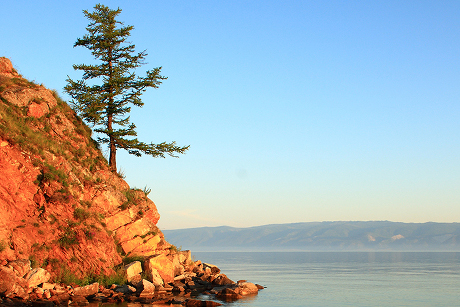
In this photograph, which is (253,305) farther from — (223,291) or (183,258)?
(183,258)

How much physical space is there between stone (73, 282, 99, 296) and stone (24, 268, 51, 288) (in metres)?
1.91

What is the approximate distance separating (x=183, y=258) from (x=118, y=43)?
21204mm

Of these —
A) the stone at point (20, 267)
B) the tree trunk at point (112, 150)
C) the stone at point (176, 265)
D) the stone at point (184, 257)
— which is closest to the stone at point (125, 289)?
the stone at point (20, 267)

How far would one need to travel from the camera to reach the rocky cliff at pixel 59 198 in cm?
2972

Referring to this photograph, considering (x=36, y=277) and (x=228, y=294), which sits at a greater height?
(x=36, y=277)

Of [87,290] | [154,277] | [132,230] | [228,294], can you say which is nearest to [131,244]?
[132,230]

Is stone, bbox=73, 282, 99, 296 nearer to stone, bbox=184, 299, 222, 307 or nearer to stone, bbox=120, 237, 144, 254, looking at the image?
stone, bbox=120, 237, 144, 254

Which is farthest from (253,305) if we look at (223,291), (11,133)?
(11,133)

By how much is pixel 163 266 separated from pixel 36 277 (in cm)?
1046

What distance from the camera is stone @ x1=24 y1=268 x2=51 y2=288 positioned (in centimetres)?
2657

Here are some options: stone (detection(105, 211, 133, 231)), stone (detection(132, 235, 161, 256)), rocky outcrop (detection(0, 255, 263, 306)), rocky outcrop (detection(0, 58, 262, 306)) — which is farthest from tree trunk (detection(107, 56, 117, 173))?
rocky outcrop (detection(0, 255, 263, 306))

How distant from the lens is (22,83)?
39.7m

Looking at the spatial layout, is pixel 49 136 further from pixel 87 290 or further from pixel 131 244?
pixel 87 290

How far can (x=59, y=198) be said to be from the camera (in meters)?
31.4
